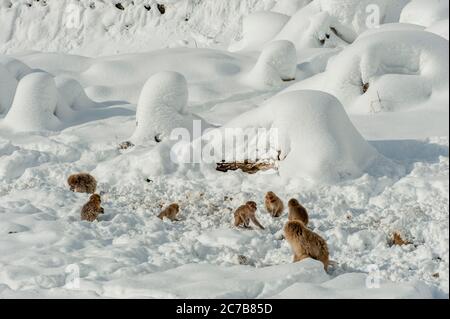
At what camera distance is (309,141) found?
9109mm

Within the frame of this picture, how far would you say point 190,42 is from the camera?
101 ft

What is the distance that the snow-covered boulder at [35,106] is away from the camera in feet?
46.0

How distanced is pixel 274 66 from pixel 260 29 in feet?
21.9

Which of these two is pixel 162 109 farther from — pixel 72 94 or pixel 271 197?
pixel 271 197

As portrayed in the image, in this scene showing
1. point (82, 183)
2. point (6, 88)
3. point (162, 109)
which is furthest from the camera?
point (6, 88)

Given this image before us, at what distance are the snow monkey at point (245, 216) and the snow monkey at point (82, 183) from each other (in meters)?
2.84

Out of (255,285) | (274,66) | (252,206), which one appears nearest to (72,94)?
(274,66)

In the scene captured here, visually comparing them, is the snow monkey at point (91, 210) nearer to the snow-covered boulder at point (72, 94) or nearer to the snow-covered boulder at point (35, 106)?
the snow-covered boulder at point (35, 106)

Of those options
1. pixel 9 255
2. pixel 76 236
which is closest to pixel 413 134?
pixel 76 236

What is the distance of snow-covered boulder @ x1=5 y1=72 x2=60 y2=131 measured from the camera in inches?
552

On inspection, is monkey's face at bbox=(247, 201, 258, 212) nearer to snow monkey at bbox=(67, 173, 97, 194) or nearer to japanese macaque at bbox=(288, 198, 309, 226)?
japanese macaque at bbox=(288, 198, 309, 226)

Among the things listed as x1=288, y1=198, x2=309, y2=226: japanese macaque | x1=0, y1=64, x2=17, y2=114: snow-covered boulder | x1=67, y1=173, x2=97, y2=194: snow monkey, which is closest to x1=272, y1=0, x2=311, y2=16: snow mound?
x1=0, y1=64, x2=17, y2=114: snow-covered boulder
